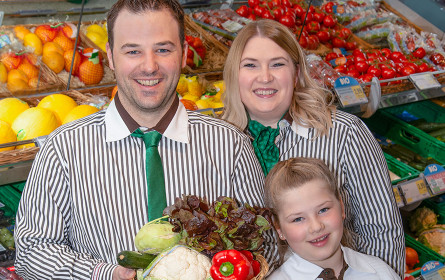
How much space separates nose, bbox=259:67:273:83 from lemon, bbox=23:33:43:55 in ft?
5.91

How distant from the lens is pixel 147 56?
1.79 metres

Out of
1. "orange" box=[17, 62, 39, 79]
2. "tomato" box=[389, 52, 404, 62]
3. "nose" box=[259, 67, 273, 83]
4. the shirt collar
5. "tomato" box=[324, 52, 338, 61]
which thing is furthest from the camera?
"tomato" box=[389, 52, 404, 62]

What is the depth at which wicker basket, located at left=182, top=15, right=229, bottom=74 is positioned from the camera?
395 centimetres

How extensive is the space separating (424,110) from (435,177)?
4.18 ft

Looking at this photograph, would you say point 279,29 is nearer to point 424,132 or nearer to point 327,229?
point 327,229

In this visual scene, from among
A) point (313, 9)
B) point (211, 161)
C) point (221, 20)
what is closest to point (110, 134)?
point (211, 161)

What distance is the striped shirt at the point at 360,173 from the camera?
2299 millimetres

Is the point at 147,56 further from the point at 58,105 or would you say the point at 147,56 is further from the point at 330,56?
the point at 330,56

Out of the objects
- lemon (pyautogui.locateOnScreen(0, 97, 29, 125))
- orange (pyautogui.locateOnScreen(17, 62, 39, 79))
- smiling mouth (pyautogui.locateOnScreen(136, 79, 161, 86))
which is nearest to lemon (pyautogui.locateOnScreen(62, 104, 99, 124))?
lemon (pyautogui.locateOnScreen(0, 97, 29, 125))

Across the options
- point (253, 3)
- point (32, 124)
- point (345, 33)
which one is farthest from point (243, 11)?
point (32, 124)

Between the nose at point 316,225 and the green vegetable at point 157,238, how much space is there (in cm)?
65

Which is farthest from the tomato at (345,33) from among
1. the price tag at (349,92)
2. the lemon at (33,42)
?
the lemon at (33,42)

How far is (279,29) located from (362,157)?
2.26 ft

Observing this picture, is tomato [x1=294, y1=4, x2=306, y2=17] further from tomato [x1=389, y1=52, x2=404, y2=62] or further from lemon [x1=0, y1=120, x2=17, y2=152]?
lemon [x1=0, y1=120, x2=17, y2=152]
